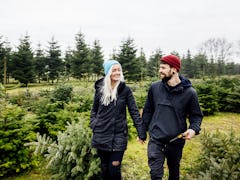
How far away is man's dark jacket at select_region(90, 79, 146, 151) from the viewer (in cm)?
327

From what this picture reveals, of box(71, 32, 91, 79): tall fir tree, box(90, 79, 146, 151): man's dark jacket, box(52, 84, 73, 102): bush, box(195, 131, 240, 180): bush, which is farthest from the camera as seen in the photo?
box(71, 32, 91, 79): tall fir tree

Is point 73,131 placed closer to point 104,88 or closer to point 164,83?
point 104,88

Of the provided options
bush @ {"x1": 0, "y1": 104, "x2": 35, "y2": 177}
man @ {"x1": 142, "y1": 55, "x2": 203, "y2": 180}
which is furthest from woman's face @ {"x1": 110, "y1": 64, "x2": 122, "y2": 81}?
bush @ {"x1": 0, "y1": 104, "x2": 35, "y2": 177}

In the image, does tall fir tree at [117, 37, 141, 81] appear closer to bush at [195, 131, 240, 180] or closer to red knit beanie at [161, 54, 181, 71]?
bush at [195, 131, 240, 180]

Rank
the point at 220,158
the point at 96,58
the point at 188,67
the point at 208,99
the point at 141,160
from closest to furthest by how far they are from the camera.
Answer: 1. the point at 220,158
2. the point at 141,160
3. the point at 208,99
4. the point at 96,58
5. the point at 188,67

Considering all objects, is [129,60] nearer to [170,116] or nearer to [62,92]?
[62,92]

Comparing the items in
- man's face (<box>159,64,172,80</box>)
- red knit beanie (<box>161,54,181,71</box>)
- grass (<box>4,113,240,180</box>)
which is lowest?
grass (<box>4,113,240,180</box>)

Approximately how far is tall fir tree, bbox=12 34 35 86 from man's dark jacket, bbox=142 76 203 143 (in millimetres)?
25948

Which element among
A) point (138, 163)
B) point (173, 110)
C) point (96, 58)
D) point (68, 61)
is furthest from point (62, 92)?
point (68, 61)

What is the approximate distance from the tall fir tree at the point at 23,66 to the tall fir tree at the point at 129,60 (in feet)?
35.0

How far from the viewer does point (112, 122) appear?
3.29 metres

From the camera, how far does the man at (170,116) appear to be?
10.1 feet

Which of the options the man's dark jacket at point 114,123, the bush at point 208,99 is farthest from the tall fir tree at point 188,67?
the man's dark jacket at point 114,123

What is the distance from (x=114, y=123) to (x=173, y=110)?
2.73 ft
